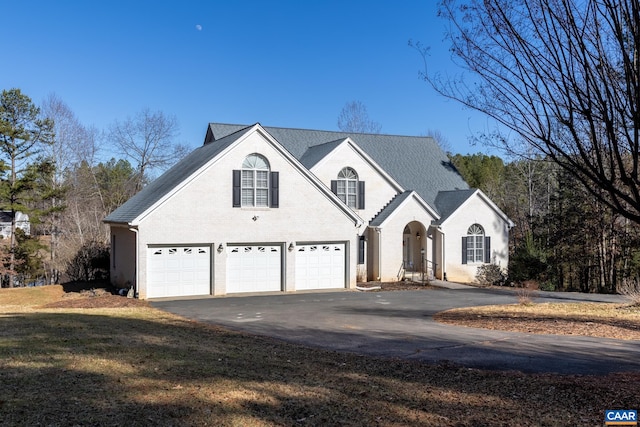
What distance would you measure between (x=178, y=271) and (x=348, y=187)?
35.2 feet

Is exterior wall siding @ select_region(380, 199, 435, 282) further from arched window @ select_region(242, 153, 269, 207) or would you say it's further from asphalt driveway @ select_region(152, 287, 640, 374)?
arched window @ select_region(242, 153, 269, 207)

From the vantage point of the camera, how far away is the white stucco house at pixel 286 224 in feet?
66.3

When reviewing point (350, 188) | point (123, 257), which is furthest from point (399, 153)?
point (123, 257)

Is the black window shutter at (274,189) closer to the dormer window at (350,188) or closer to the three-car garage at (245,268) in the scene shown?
A: the three-car garage at (245,268)

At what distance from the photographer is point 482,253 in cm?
2839

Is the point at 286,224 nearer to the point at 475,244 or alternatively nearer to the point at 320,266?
the point at 320,266

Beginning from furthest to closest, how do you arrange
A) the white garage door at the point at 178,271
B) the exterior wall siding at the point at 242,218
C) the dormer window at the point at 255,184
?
the dormer window at the point at 255,184 < the exterior wall siding at the point at 242,218 < the white garage door at the point at 178,271

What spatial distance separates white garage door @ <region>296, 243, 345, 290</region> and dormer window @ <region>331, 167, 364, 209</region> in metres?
4.48

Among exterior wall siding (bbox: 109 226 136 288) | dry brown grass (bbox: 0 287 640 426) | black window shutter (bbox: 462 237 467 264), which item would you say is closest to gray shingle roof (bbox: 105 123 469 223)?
black window shutter (bbox: 462 237 467 264)

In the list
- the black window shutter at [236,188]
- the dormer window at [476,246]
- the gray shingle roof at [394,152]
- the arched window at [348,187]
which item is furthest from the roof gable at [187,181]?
the dormer window at [476,246]

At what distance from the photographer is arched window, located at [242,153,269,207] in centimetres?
2159

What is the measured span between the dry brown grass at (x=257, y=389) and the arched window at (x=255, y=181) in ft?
38.6

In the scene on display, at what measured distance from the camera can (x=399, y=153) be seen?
31938 millimetres

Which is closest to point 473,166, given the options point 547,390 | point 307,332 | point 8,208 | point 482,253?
point 482,253
